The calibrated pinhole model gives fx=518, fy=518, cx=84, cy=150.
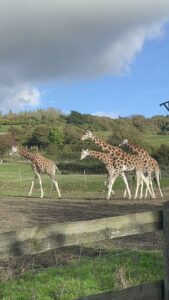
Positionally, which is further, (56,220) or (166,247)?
(56,220)

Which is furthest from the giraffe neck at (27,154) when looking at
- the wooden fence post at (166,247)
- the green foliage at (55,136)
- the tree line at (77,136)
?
the green foliage at (55,136)

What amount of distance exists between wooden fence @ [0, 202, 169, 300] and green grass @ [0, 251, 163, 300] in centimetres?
167

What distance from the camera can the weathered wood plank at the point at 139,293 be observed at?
14.3 ft

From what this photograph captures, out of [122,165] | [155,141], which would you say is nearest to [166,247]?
[122,165]

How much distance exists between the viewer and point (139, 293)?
4.54 metres

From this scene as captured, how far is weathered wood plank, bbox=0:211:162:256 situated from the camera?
14.0 ft

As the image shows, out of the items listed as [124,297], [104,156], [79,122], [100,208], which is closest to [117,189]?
[104,156]

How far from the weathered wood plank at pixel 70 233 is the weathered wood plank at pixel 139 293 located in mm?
520

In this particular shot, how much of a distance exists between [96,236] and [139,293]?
0.63 m

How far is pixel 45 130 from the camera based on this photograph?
64.8m

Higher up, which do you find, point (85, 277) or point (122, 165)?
point (122, 165)

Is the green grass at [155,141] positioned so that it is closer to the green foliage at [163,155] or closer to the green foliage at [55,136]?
the green foliage at [163,155]

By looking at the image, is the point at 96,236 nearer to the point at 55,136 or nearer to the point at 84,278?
the point at 84,278

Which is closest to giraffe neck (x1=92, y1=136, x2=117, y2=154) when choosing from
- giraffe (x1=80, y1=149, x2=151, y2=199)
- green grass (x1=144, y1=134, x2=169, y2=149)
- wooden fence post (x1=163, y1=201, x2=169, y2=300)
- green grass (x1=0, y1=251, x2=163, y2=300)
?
giraffe (x1=80, y1=149, x2=151, y2=199)
